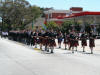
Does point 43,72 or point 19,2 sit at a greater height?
point 19,2

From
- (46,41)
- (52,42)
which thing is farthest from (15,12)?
(52,42)

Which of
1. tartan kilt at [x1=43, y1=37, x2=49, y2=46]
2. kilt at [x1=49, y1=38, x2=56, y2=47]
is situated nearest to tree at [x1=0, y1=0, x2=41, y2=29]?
tartan kilt at [x1=43, y1=37, x2=49, y2=46]

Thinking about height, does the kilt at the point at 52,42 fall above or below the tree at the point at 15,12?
below

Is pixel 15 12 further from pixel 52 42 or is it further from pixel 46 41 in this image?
pixel 52 42

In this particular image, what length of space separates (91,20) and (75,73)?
5114 centimetres

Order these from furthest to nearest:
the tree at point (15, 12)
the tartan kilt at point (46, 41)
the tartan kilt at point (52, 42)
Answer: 1. the tree at point (15, 12)
2. the tartan kilt at point (46, 41)
3. the tartan kilt at point (52, 42)

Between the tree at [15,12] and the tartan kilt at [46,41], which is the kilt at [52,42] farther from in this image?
the tree at [15,12]

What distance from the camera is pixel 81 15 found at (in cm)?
5797

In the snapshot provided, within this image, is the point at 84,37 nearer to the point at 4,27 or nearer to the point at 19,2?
the point at 19,2

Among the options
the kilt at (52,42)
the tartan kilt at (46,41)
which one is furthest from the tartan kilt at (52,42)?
the tartan kilt at (46,41)

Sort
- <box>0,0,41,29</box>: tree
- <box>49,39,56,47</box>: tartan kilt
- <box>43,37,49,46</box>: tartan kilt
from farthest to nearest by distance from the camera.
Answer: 1. <box>0,0,41,29</box>: tree
2. <box>43,37,49,46</box>: tartan kilt
3. <box>49,39,56,47</box>: tartan kilt

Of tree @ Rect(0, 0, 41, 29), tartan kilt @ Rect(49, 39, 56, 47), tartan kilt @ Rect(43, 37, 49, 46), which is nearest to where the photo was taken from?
tartan kilt @ Rect(49, 39, 56, 47)

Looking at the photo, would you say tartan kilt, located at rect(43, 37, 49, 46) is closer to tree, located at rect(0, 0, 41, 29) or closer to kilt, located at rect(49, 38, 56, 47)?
kilt, located at rect(49, 38, 56, 47)

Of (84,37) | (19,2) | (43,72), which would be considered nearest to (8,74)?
(43,72)
